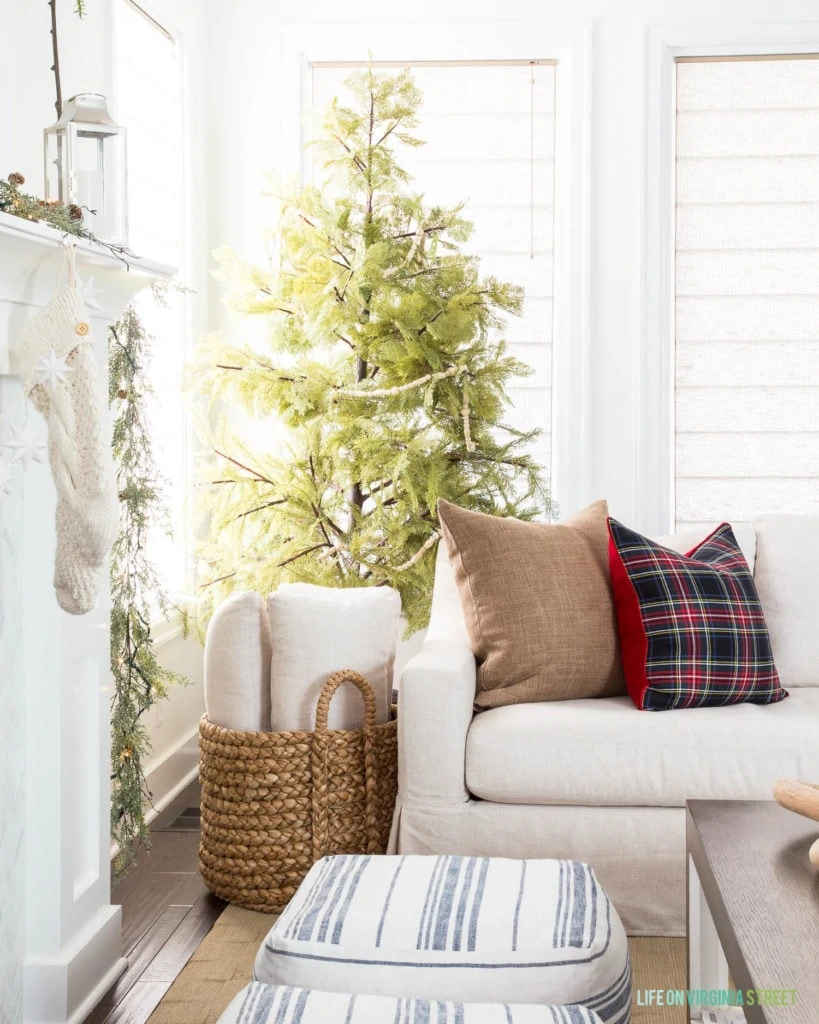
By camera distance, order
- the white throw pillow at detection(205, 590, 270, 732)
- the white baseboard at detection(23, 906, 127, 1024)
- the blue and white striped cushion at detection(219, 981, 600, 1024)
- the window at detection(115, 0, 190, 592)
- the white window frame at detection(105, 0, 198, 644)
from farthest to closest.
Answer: the white window frame at detection(105, 0, 198, 644) → the window at detection(115, 0, 190, 592) → the white throw pillow at detection(205, 590, 270, 732) → the white baseboard at detection(23, 906, 127, 1024) → the blue and white striped cushion at detection(219, 981, 600, 1024)

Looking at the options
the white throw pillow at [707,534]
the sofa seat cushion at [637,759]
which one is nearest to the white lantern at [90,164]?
the sofa seat cushion at [637,759]

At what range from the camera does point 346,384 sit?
306cm

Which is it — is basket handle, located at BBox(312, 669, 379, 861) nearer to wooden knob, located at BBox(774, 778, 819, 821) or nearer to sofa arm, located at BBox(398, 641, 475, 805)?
sofa arm, located at BBox(398, 641, 475, 805)

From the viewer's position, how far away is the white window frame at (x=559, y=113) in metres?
3.76

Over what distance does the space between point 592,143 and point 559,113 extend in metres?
0.17

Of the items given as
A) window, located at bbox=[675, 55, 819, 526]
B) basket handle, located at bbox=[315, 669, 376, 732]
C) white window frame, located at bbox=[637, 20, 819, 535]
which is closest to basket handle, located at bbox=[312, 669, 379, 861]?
basket handle, located at bbox=[315, 669, 376, 732]

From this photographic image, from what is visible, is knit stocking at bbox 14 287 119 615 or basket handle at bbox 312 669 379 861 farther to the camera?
basket handle at bbox 312 669 379 861

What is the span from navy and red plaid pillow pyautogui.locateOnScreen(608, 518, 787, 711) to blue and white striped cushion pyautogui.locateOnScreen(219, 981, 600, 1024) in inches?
45.6

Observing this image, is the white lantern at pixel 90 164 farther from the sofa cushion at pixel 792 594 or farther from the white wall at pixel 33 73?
the sofa cushion at pixel 792 594

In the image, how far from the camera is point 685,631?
2.38 m

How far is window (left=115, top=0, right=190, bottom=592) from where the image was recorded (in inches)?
123

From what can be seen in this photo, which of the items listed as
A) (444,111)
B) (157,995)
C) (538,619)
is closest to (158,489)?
(538,619)

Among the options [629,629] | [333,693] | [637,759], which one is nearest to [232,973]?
[333,693]

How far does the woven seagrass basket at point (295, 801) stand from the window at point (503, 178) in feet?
5.68
